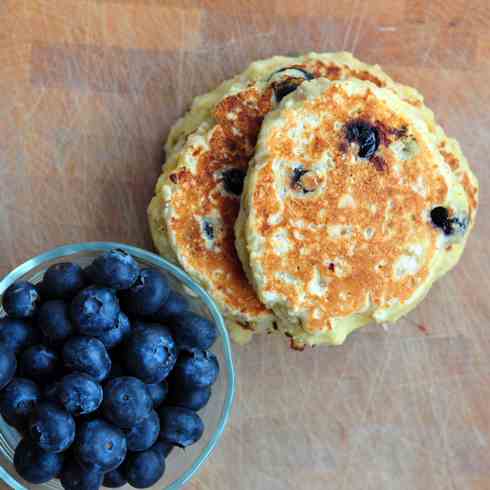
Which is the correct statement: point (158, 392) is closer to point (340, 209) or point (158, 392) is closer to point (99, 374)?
point (99, 374)

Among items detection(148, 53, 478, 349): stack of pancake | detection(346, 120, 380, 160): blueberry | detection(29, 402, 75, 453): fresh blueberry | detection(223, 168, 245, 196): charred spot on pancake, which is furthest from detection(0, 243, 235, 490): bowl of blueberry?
detection(346, 120, 380, 160): blueberry

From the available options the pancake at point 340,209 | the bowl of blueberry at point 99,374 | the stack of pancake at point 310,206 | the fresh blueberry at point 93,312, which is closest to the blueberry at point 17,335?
the bowl of blueberry at point 99,374

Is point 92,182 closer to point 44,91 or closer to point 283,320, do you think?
point 44,91

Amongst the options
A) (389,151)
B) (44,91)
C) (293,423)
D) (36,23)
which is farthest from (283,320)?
(36,23)

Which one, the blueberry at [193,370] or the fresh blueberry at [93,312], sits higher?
the fresh blueberry at [93,312]

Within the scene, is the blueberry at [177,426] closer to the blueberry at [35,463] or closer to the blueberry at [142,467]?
the blueberry at [142,467]

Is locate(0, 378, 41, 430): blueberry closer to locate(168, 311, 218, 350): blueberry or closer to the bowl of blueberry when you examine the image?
the bowl of blueberry
